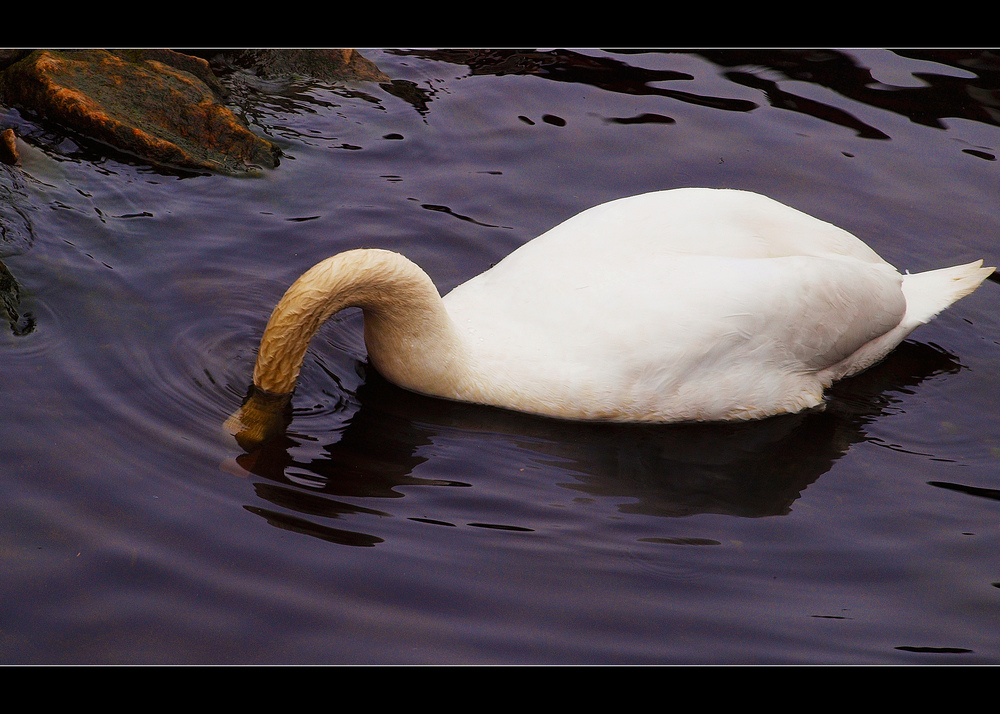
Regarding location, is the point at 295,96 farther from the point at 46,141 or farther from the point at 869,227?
the point at 869,227

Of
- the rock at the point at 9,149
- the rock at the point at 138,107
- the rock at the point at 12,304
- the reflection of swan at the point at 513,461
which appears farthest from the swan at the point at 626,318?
the rock at the point at 9,149

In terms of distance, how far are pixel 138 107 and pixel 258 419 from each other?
3.69 m

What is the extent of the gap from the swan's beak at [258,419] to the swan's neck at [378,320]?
63mm

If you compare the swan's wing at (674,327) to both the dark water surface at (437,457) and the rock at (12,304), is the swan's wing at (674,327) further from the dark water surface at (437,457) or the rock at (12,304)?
the rock at (12,304)

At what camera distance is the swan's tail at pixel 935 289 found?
20.8 ft

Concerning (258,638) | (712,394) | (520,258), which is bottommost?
(258,638)

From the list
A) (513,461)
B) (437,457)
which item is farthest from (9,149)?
(513,461)

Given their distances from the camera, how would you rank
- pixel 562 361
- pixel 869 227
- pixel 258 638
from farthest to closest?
pixel 869 227, pixel 562 361, pixel 258 638

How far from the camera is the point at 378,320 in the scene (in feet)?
18.8

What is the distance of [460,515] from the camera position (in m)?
4.99

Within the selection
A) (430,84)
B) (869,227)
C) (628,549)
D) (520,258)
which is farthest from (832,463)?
(430,84)

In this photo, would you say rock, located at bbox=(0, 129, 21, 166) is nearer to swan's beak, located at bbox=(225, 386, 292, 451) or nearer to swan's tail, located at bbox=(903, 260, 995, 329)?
swan's beak, located at bbox=(225, 386, 292, 451)

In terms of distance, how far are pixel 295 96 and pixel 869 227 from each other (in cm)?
474

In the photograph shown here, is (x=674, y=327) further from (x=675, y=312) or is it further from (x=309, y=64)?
(x=309, y=64)
